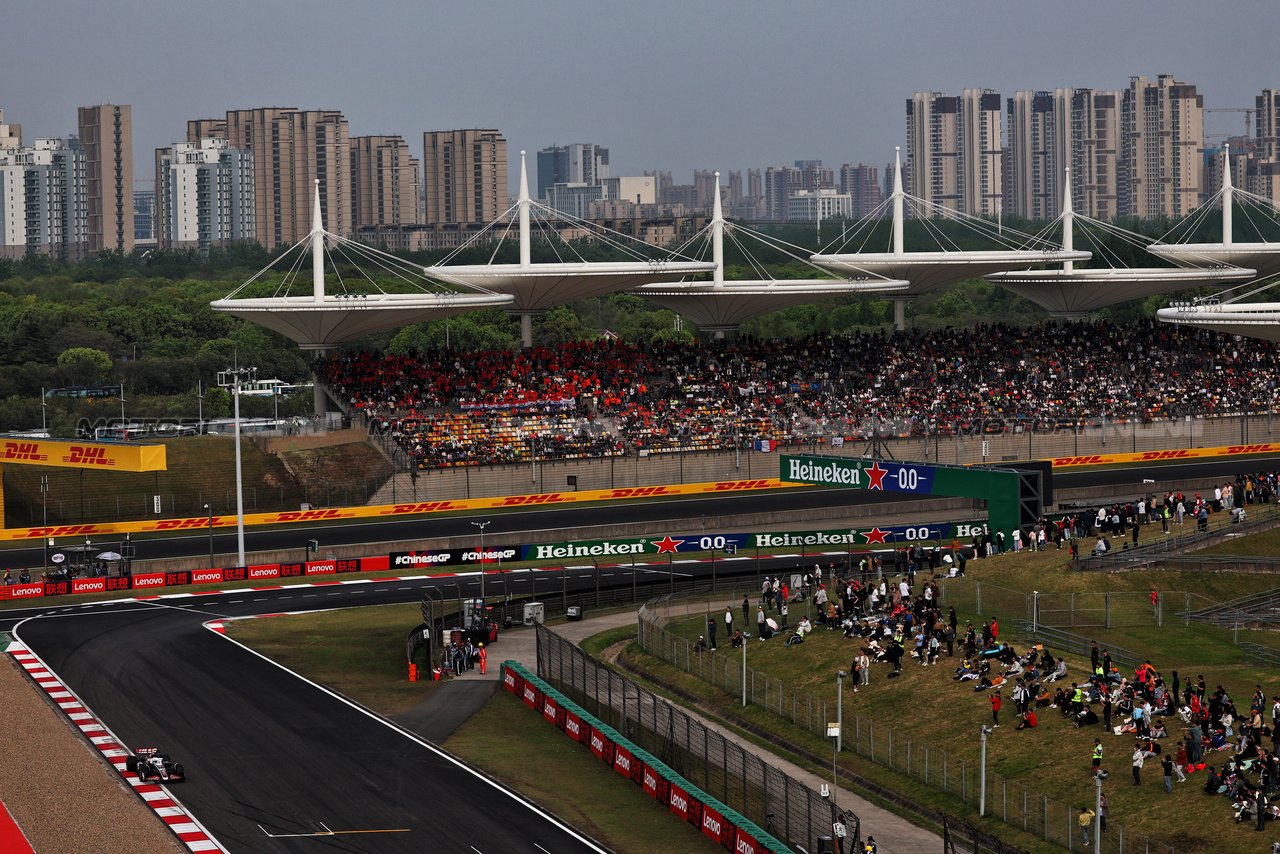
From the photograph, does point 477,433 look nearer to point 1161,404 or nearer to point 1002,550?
point 1002,550

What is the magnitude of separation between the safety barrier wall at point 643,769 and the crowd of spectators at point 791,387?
32.8 meters

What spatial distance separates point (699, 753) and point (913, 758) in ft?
15.6

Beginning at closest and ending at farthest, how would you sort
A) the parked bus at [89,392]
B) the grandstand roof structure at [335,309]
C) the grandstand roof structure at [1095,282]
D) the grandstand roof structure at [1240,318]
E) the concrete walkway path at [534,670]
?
the concrete walkway path at [534,670], the grandstand roof structure at [1240,318], the grandstand roof structure at [335,309], the grandstand roof structure at [1095,282], the parked bus at [89,392]

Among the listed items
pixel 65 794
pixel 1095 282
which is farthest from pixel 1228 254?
pixel 65 794

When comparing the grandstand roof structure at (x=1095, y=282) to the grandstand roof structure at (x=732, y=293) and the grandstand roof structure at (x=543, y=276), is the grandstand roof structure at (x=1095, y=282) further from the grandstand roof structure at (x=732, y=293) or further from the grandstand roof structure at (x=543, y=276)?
the grandstand roof structure at (x=543, y=276)

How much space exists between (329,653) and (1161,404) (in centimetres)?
5364

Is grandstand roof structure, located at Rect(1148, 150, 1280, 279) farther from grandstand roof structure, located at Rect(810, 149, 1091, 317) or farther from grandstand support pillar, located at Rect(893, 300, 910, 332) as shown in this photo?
grandstand support pillar, located at Rect(893, 300, 910, 332)

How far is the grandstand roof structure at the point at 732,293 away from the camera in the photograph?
8606 cm

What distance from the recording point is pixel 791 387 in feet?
271

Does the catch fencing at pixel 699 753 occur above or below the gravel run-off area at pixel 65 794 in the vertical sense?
above

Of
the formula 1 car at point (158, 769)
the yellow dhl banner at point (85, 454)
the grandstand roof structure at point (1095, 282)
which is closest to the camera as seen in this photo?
the formula 1 car at point (158, 769)

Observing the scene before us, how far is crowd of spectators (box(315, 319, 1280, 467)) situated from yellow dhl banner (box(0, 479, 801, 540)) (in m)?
2.20

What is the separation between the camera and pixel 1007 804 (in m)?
29.4

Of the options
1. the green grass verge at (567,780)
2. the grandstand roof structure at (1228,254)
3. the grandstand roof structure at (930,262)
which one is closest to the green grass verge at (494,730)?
the green grass verge at (567,780)
